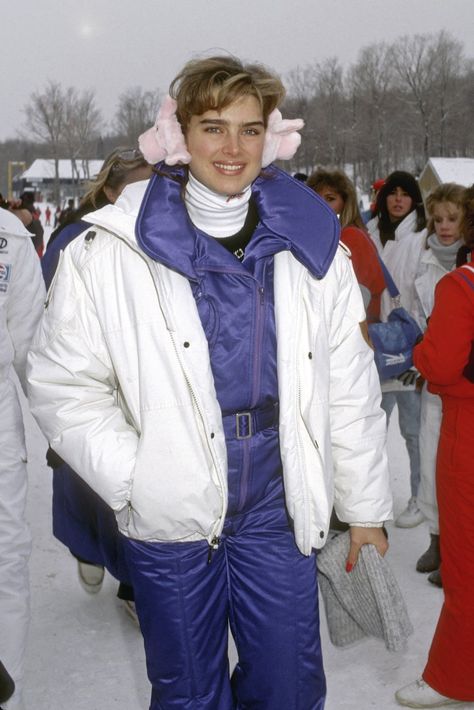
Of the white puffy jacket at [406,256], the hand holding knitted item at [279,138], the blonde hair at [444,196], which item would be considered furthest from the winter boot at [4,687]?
the white puffy jacket at [406,256]

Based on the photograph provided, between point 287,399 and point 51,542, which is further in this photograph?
point 51,542

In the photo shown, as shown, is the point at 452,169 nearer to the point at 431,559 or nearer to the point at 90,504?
the point at 431,559

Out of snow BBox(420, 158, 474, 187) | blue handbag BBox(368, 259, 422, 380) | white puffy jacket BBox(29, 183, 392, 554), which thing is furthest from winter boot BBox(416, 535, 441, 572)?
snow BBox(420, 158, 474, 187)

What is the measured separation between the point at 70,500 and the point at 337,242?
1.91m

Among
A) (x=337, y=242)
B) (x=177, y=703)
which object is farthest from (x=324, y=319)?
(x=177, y=703)

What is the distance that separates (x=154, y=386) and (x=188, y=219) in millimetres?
470

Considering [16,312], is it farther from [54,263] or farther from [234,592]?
[234,592]

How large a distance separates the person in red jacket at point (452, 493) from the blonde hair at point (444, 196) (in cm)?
132

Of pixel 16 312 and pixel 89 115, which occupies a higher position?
pixel 89 115

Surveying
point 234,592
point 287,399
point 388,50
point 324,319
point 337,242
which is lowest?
point 234,592

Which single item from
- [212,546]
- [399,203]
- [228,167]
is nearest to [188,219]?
[228,167]

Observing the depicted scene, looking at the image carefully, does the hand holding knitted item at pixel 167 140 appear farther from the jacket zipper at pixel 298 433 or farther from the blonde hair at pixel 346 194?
the blonde hair at pixel 346 194

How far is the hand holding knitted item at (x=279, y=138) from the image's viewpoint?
2254 mm

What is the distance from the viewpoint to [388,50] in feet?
233
